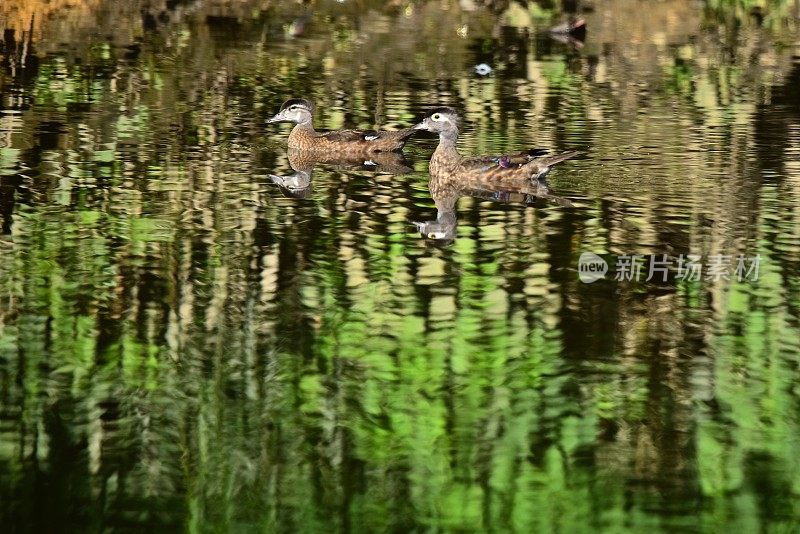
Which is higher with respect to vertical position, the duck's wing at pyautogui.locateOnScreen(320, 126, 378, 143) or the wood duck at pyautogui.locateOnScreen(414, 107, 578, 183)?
the duck's wing at pyautogui.locateOnScreen(320, 126, 378, 143)

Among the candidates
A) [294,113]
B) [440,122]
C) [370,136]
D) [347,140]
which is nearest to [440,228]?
[440,122]

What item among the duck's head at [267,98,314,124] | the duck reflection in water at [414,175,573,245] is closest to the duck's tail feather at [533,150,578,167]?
the duck reflection in water at [414,175,573,245]

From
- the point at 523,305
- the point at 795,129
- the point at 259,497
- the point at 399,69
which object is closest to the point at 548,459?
the point at 259,497

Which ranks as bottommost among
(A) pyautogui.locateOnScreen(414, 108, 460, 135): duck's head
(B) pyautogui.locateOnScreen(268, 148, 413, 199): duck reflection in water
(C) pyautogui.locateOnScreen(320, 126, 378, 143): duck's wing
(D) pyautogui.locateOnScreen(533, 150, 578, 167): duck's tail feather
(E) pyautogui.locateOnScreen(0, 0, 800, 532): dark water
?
(E) pyautogui.locateOnScreen(0, 0, 800, 532): dark water

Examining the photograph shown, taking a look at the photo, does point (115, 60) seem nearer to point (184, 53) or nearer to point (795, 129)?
point (184, 53)

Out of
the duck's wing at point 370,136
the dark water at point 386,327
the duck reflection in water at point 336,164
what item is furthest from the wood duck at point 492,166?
the duck's wing at point 370,136

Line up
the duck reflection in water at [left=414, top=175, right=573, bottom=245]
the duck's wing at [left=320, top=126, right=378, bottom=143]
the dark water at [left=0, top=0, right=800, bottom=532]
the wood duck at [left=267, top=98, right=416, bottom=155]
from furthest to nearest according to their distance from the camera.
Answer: the duck's wing at [left=320, top=126, right=378, bottom=143]
the wood duck at [left=267, top=98, right=416, bottom=155]
the duck reflection in water at [left=414, top=175, right=573, bottom=245]
the dark water at [left=0, top=0, right=800, bottom=532]

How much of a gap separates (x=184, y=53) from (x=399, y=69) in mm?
2882

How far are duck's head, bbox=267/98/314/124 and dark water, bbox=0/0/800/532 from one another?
24 cm

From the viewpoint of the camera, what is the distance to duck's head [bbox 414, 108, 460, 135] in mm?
12664

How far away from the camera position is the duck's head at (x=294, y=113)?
45.8ft

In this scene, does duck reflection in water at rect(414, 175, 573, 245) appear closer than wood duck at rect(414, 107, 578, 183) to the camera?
Yes

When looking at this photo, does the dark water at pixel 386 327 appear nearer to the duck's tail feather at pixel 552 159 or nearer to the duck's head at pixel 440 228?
the duck's head at pixel 440 228

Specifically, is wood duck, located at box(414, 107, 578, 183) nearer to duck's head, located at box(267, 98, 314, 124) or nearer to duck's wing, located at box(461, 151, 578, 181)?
duck's wing, located at box(461, 151, 578, 181)
